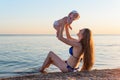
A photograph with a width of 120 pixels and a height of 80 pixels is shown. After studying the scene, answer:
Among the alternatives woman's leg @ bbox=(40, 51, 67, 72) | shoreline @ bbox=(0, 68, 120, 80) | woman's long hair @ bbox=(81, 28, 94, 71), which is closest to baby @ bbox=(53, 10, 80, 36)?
woman's long hair @ bbox=(81, 28, 94, 71)

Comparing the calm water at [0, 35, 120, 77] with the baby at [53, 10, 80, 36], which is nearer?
the baby at [53, 10, 80, 36]

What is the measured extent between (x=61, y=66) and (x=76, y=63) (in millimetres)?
446

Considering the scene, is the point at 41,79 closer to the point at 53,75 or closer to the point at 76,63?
the point at 53,75

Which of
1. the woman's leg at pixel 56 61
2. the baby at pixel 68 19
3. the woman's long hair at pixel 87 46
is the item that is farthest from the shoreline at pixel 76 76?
the baby at pixel 68 19

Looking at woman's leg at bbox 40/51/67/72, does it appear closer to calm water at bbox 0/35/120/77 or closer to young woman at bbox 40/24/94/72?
young woman at bbox 40/24/94/72

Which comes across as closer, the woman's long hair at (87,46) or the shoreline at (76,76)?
the shoreline at (76,76)

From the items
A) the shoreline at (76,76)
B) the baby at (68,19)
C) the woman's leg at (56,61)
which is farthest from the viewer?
the woman's leg at (56,61)

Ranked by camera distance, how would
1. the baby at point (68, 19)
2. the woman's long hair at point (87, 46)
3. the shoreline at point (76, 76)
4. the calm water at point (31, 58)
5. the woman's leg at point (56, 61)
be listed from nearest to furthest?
the shoreline at point (76, 76) < the woman's long hair at point (87, 46) < the baby at point (68, 19) < the woman's leg at point (56, 61) < the calm water at point (31, 58)

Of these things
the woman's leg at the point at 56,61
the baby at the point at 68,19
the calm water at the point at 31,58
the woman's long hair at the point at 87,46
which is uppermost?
the baby at the point at 68,19

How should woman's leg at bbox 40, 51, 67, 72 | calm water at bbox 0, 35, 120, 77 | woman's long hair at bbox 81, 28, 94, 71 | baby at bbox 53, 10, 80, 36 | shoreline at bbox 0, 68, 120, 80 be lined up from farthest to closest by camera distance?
1. calm water at bbox 0, 35, 120, 77
2. woman's leg at bbox 40, 51, 67, 72
3. baby at bbox 53, 10, 80, 36
4. woman's long hair at bbox 81, 28, 94, 71
5. shoreline at bbox 0, 68, 120, 80

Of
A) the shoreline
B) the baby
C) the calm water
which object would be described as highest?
the baby

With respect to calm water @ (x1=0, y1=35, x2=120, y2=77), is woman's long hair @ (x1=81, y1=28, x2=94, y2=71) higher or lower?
higher

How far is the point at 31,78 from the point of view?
7672 mm

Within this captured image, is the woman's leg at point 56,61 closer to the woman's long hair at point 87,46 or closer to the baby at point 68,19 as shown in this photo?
the woman's long hair at point 87,46
